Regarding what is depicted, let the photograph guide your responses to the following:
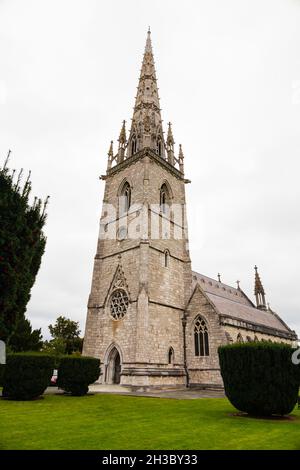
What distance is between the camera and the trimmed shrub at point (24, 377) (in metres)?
15.2

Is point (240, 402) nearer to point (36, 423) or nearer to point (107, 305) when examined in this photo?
point (36, 423)

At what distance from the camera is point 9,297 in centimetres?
817

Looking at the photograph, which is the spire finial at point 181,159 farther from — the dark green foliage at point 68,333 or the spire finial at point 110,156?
the dark green foliage at point 68,333

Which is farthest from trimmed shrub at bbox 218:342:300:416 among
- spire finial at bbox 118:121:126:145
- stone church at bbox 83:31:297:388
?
spire finial at bbox 118:121:126:145

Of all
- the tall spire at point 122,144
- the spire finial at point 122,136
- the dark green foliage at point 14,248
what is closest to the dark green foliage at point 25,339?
the tall spire at point 122,144

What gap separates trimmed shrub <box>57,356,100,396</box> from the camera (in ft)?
56.8

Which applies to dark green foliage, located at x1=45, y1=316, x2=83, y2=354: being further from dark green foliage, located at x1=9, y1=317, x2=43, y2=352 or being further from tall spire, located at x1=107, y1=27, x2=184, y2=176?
tall spire, located at x1=107, y1=27, x2=184, y2=176

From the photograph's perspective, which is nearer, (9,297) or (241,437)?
(241,437)

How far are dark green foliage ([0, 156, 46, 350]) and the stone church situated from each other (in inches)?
540

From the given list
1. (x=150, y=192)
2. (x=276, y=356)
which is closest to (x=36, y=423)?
(x=276, y=356)

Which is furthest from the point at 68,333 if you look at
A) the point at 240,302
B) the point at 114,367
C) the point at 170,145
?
the point at 170,145

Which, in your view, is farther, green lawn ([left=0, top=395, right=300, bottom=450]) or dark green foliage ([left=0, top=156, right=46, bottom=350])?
dark green foliage ([left=0, top=156, right=46, bottom=350])

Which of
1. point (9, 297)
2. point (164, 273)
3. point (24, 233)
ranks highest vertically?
point (164, 273)
